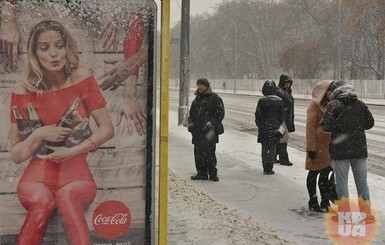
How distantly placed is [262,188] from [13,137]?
483 centimetres

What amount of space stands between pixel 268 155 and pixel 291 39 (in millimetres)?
63841

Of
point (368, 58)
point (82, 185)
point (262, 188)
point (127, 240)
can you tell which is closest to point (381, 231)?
point (262, 188)

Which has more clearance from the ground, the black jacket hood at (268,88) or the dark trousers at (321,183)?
the black jacket hood at (268,88)

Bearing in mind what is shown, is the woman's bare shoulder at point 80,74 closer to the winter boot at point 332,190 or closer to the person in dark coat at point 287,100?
the winter boot at point 332,190

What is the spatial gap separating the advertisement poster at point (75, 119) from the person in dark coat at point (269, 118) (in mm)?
5081

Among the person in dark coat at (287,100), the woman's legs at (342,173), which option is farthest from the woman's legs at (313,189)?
the person in dark coat at (287,100)

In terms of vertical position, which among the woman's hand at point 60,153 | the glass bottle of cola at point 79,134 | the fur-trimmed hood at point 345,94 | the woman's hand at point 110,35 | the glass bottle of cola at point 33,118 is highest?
the woman's hand at point 110,35

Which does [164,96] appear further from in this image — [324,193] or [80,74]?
[324,193]

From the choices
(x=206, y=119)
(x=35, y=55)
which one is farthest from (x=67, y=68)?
(x=206, y=119)

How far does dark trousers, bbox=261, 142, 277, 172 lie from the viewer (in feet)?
27.8

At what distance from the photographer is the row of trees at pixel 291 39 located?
4828cm

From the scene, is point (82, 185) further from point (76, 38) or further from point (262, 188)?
point (262, 188)

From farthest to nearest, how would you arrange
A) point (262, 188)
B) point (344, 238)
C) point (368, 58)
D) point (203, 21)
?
1. point (203, 21)
2. point (368, 58)
3. point (262, 188)
4. point (344, 238)

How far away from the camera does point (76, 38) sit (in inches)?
135
